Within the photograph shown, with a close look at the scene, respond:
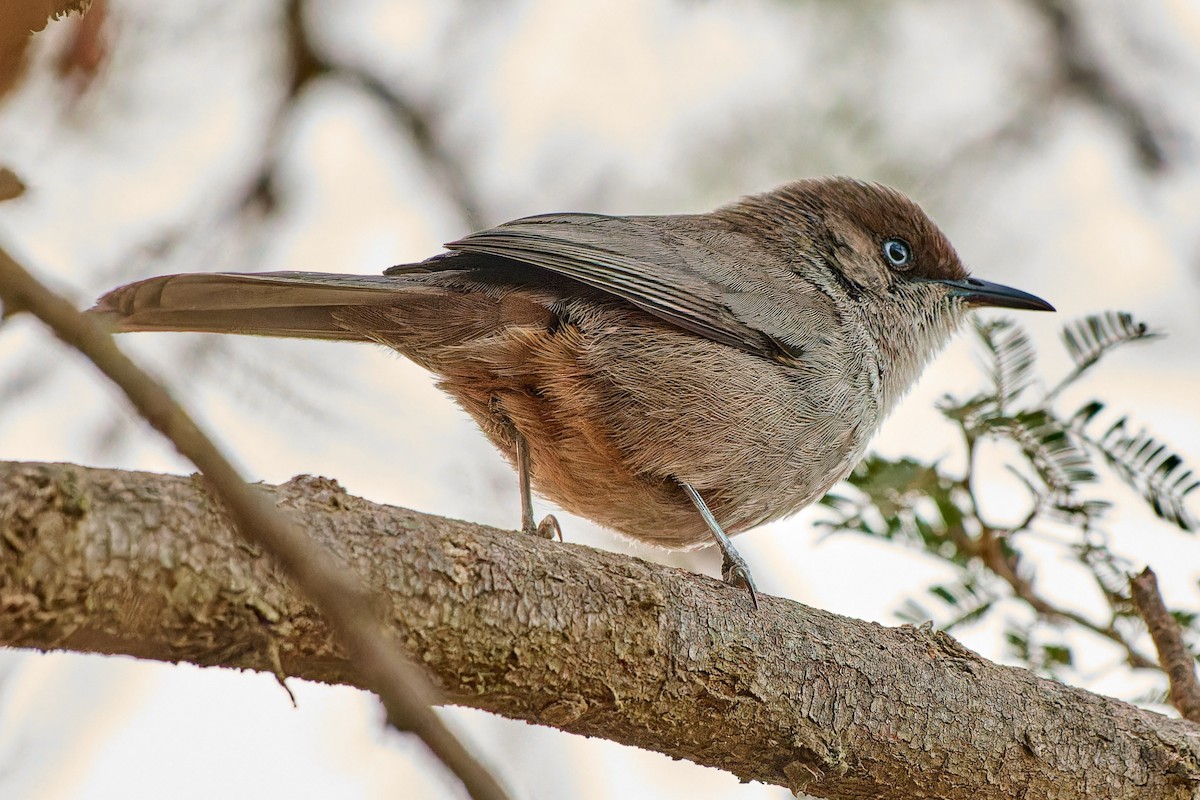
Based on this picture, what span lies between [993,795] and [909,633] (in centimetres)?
55

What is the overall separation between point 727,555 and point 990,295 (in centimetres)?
237

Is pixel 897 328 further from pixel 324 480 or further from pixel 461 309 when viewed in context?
pixel 324 480

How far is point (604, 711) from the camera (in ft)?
10.3

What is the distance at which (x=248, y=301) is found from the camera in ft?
12.8

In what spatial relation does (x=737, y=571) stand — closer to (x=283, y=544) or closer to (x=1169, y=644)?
(x=1169, y=644)

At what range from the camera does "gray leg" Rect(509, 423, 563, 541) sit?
4457 mm

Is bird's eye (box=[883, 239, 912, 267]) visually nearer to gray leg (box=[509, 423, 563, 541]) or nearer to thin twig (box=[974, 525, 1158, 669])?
thin twig (box=[974, 525, 1158, 669])

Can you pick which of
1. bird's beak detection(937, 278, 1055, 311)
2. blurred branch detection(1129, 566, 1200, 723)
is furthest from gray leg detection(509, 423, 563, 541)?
bird's beak detection(937, 278, 1055, 311)

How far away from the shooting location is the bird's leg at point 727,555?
153 inches

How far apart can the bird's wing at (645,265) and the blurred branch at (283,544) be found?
2.84 meters

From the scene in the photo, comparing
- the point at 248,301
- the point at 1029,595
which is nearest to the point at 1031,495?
the point at 1029,595

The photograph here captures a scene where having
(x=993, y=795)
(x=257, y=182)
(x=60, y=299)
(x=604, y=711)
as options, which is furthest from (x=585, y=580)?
(x=257, y=182)

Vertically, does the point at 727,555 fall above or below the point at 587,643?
above

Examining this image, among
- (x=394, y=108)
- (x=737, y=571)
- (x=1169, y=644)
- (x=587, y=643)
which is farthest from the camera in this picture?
(x=394, y=108)
